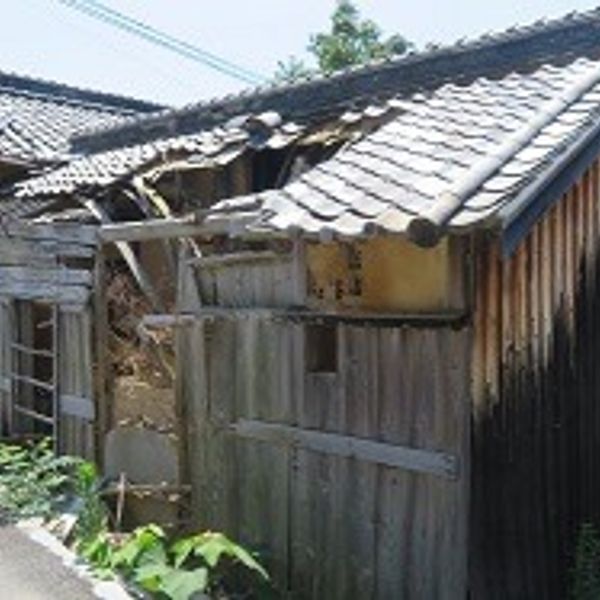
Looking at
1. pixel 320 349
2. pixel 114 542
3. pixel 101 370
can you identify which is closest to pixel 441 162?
pixel 320 349

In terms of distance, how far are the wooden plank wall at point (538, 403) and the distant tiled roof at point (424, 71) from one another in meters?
2.91

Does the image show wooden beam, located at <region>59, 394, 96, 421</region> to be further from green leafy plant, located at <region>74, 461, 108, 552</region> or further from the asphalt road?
the asphalt road

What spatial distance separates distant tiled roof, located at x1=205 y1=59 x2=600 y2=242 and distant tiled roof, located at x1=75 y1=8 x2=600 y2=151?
6.16ft

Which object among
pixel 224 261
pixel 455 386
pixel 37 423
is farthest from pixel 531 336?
pixel 37 423

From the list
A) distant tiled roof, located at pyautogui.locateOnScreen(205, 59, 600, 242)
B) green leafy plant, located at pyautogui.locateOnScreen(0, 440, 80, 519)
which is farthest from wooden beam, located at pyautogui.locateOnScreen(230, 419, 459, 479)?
green leafy plant, located at pyautogui.locateOnScreen(0, 440, 80, 519)

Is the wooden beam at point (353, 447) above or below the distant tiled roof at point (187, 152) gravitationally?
below

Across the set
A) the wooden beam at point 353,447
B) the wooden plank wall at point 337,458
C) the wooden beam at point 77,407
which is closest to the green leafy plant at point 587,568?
the wooden plank wall at point 337,458

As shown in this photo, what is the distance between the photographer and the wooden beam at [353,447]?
6953 millimetres

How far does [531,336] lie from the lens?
7.14 meters

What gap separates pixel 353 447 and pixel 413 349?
3.43ft

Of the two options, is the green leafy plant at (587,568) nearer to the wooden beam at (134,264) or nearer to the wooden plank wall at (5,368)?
the wooden beam at (134,264)

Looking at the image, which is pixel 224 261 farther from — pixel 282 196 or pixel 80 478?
pixel 80 478

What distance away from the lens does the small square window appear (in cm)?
815

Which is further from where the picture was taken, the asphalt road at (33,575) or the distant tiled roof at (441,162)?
the asphalt road at (33,575)
